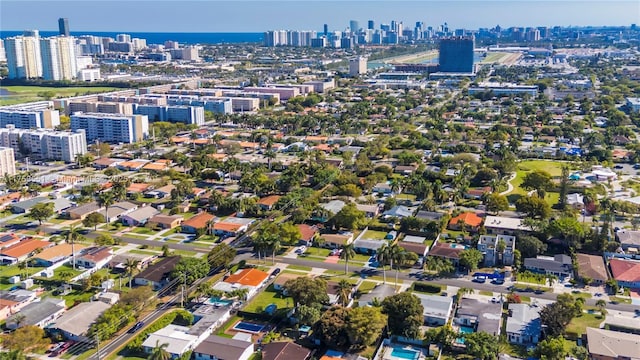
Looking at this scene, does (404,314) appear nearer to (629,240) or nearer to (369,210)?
(369,210)

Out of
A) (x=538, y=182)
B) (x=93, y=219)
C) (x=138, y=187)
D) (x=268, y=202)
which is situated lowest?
(x=268, y=202)

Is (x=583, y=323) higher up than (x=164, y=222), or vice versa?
(x=164, y=222)

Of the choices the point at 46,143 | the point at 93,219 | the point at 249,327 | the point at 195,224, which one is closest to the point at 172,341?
the point at 249,327

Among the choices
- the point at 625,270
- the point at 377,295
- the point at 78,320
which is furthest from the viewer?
Answer: the point at 625,270

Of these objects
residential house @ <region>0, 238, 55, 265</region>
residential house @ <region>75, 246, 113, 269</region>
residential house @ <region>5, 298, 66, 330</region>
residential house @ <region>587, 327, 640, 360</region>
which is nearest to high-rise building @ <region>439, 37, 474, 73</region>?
residential house @ <region>75, 246, 113, 269</region>

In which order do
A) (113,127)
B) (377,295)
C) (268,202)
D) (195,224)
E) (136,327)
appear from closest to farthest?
(136,327) → (377,295) → (195,224) → (268,202) → (113,127)

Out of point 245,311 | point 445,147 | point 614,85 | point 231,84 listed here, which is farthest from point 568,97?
point 245,311
